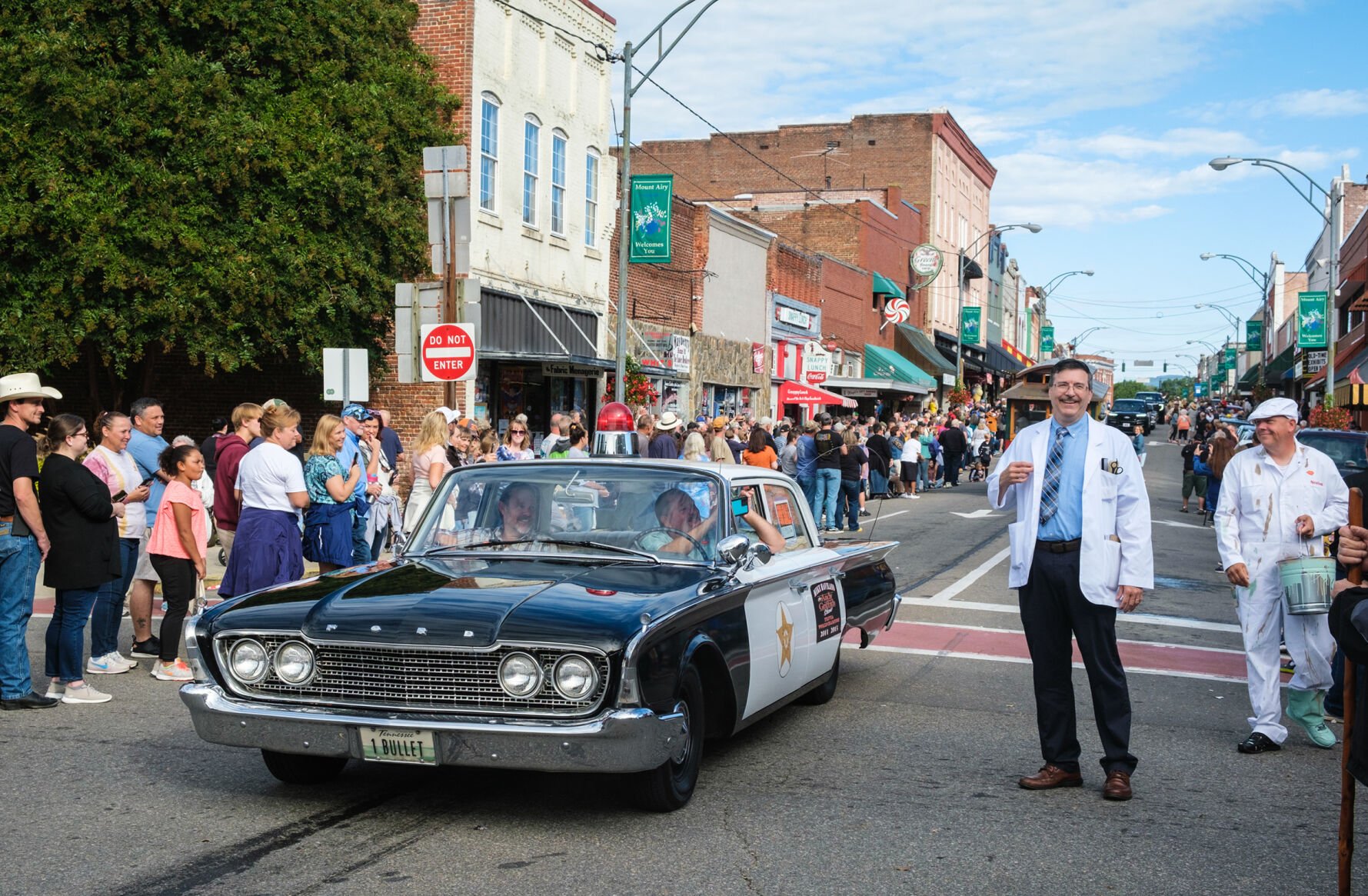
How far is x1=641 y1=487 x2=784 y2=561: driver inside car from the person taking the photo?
6.65m

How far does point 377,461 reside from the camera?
40.8ft

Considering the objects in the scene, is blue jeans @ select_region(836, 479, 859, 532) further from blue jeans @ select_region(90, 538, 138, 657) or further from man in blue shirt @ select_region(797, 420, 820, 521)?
blue jeans @ select_region(90, 538, 138, 657)

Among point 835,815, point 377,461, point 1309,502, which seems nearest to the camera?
point 835,815

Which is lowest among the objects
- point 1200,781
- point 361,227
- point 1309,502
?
point 1200,781

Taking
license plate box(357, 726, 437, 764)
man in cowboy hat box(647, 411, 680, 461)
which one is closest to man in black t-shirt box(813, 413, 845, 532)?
man in cowboy hat box(647, 411, 680, 461)

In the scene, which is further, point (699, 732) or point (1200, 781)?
point (1200, 781)

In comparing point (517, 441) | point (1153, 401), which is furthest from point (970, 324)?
point (517, 441)

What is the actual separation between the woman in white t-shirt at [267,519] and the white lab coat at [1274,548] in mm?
5623

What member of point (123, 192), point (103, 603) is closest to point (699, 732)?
point (103, 603)

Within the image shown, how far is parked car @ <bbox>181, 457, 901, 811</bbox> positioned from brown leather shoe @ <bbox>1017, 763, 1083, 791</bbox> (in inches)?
51.9

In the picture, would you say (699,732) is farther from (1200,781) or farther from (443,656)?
(1200,781)

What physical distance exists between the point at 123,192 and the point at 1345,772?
61.0 feet

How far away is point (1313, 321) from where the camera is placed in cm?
4219

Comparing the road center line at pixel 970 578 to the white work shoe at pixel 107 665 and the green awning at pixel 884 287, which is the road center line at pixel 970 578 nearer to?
the white work shoe at pixel 107 665
